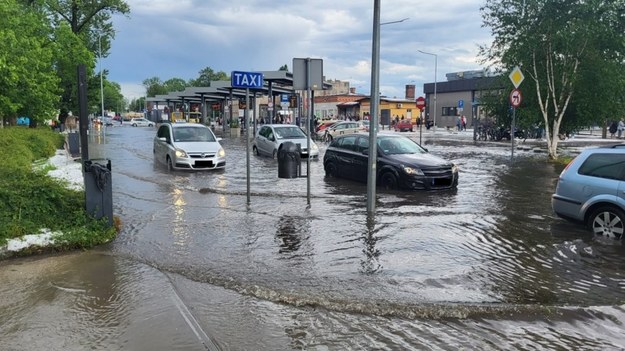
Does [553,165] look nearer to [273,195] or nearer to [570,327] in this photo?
[273,195]

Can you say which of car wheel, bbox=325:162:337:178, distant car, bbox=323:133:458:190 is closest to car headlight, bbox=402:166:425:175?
distant car, bbox=323:133:458:190

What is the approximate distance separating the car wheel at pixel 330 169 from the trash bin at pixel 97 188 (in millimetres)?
8640

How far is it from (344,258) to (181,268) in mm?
2052

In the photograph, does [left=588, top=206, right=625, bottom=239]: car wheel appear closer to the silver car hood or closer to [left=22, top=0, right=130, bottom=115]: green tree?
the silver car hood

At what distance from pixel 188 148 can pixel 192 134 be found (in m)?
1.27

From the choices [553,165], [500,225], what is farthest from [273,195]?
[553,165]

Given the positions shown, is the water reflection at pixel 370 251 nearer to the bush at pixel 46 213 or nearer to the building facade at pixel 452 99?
the bush at pixel 46 213

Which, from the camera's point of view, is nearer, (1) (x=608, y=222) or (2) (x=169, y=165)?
(1) (x=608, y=222)

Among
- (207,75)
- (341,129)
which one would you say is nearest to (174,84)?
(207,75)

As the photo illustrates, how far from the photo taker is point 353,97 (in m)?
83.6

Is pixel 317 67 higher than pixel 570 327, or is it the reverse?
pixel 317 67

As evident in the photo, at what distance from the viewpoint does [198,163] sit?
55.6 ft

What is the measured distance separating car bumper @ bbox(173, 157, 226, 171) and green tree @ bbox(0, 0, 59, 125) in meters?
5.35

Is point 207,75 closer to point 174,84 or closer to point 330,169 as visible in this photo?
point 174,84
